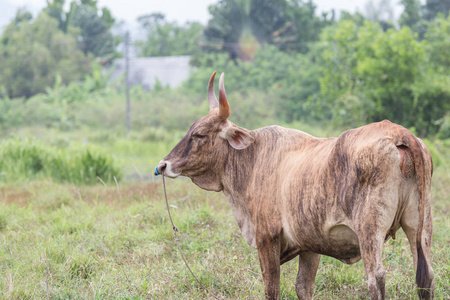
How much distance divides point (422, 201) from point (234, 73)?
2148 centimetres

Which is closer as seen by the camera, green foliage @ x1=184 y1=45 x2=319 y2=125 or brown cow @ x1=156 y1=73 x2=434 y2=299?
brown cow @ x1=156 y1=73 x2=434 y2=299

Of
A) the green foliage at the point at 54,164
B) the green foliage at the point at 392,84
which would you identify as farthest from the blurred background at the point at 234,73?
the green foliage at the point at 54,164

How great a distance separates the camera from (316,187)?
261cm

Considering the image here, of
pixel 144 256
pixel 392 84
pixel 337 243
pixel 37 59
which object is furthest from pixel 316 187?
pixel 37 59

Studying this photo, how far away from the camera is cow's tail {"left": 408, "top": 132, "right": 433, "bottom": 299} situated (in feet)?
7.61

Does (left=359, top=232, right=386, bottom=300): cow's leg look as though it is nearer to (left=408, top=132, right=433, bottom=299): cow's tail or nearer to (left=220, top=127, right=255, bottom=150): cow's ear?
(left=408, top=132, right=433, bottom=299): cow's tail

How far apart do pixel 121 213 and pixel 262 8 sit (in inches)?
826

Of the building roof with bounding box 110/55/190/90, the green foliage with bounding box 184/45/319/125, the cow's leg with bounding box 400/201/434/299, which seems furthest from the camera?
the building roof with bounding box 110/55/190/90

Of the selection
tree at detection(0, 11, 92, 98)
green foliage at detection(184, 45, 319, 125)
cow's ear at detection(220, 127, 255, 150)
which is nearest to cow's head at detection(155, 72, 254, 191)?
cow's ear at detection(220, 127, 255, 150)

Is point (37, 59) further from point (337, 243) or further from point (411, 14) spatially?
point (337, 243)

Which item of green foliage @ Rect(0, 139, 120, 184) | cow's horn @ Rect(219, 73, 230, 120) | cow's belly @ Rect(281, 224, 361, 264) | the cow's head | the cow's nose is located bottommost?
green foliage @ Rect(0, 139, 120, 184)

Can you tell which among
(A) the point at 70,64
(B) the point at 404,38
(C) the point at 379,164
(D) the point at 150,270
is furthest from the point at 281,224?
(A) the point at 70,64

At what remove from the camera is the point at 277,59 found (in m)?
23.5

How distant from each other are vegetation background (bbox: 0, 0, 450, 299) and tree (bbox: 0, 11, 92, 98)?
69mm
